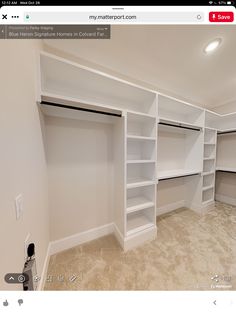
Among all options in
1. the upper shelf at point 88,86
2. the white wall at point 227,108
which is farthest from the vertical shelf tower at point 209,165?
the upper shelf at point 88,86

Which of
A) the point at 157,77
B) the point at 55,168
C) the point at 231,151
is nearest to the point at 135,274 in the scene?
the point at 55,168

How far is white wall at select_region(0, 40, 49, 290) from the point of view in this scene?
502mm

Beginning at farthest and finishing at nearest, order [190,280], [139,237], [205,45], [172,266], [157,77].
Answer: [157,77]
[139,237]
[205,45]
[172,266]
[190,280]

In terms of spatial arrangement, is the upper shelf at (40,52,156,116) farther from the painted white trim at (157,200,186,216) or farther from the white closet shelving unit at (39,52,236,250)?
the painted white trim at (157,200,186,216)

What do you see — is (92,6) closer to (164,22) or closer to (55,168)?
(164,22)

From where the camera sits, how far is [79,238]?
1.40 metres

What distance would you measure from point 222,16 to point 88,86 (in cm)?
116

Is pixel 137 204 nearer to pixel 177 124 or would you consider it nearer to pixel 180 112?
pixel 177 124

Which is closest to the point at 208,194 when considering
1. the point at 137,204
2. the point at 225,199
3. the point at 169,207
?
the point at 225,199

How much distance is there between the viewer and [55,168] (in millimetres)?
1273

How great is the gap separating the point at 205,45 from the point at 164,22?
1.06 metres

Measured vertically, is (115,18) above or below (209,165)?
above

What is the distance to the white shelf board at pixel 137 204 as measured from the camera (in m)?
1.38

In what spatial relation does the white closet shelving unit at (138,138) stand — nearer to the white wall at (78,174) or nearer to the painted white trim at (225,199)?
the white wall at (78,174)
